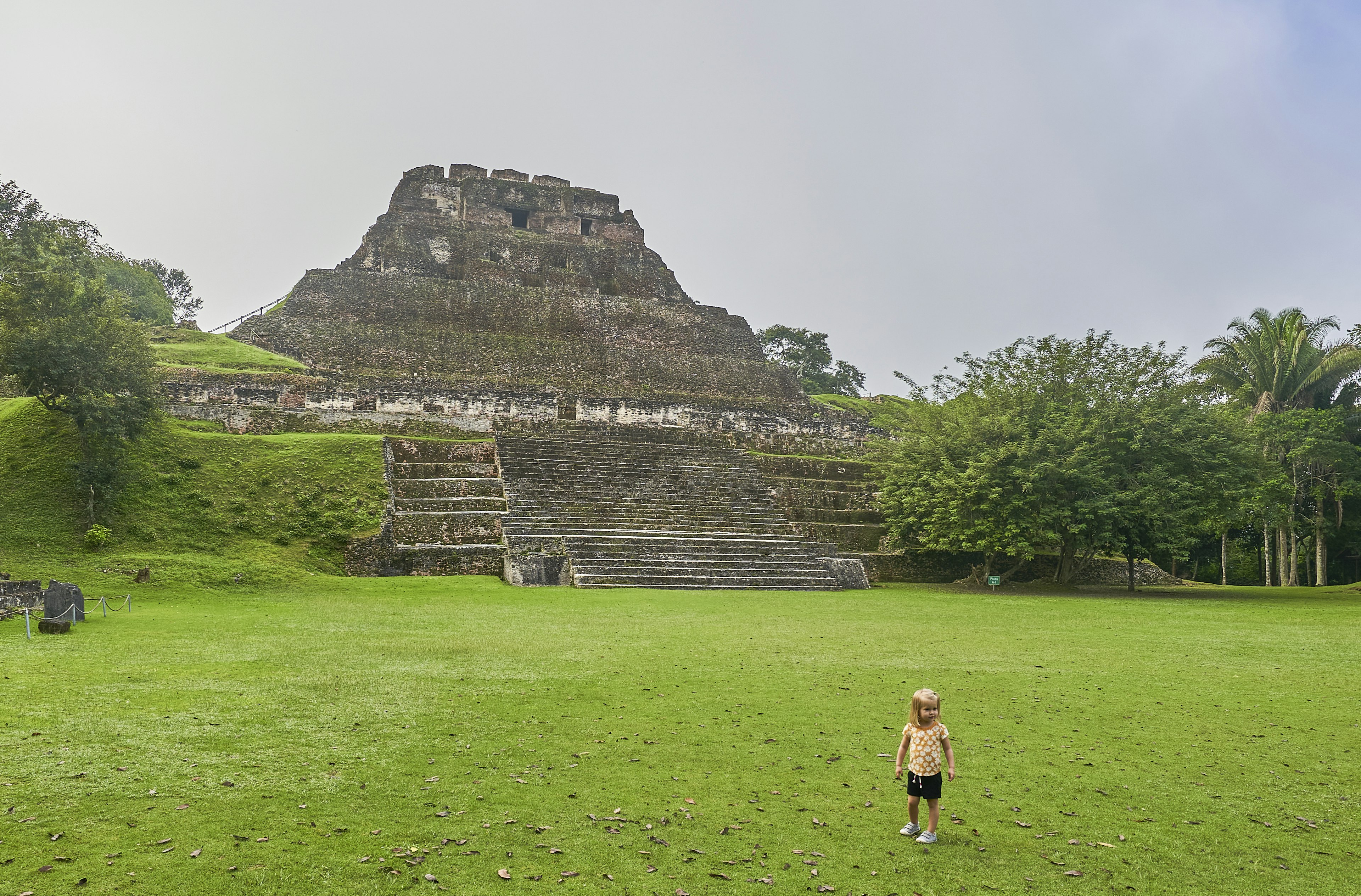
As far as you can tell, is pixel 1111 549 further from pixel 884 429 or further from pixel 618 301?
pixel 618 301

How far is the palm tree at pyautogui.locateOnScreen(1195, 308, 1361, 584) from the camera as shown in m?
22.0

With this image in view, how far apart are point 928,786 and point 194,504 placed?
14.5 m

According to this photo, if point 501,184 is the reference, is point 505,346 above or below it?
below

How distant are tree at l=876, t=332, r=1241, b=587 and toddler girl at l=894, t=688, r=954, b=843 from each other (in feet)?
42.8

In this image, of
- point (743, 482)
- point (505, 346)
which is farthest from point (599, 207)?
point (743, 482)

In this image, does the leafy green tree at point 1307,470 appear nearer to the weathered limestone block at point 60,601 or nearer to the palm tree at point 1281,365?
the palm tree at point 1281,365

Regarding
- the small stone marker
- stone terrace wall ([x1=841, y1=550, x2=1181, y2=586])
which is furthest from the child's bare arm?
stone terrace wall ([x1=841, y1=550, x2=1181, y2=586])

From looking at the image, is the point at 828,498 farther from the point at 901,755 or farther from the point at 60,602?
the point at 901,755

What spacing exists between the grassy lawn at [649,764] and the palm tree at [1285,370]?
16.8 metres

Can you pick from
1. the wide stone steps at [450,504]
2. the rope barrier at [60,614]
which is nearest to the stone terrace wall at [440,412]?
the wide stone steps at [450,504]

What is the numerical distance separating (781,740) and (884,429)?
21576 mm

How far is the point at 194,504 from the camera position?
581 inches

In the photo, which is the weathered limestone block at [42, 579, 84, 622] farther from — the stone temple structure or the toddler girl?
the toddler girl

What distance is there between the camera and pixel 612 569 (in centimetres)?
1472
